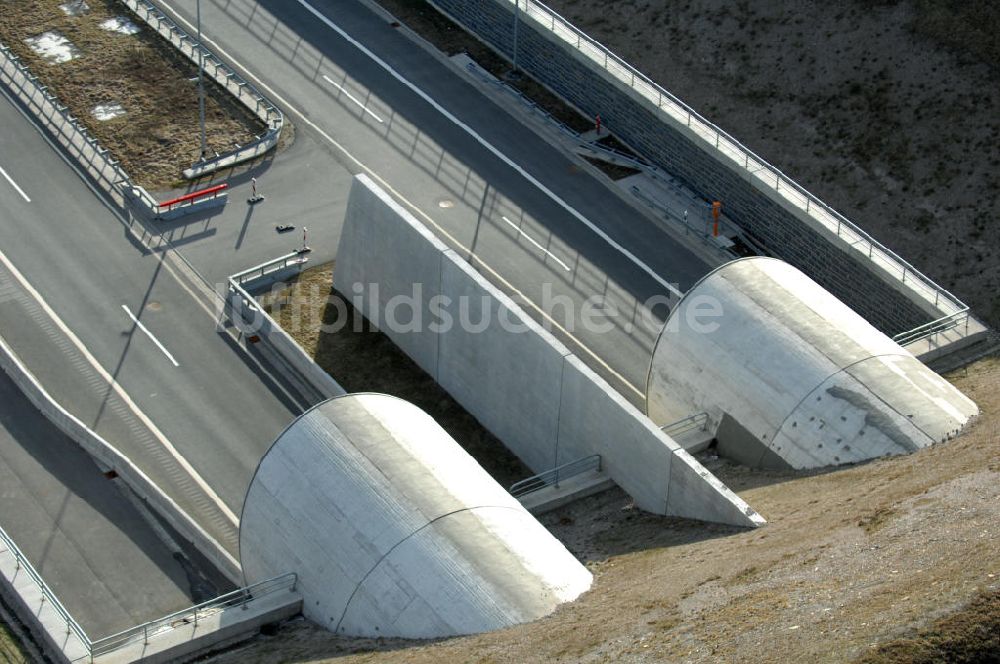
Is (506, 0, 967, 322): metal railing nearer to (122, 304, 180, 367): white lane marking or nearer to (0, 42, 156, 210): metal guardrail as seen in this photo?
(0, 42, 156, 210): metal guardrail

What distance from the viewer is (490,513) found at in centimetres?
3706

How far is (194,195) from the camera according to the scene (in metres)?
54.0

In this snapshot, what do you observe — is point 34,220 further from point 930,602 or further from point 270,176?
point 930,602

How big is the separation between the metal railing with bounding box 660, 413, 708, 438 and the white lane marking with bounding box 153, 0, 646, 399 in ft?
11.0

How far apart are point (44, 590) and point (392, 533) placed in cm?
820

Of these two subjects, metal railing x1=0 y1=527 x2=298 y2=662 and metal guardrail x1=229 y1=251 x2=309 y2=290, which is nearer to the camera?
metal railing x1=0 y1=527 x2=298 y2=662

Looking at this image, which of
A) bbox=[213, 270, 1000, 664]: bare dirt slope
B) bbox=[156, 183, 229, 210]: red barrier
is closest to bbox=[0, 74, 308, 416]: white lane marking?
bbox=[156, 183, 229, 210]: red barrier

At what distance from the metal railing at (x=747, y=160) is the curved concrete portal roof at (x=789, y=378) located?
561 centimetres

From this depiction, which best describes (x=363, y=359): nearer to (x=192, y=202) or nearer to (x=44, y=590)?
(x=192, y=202)

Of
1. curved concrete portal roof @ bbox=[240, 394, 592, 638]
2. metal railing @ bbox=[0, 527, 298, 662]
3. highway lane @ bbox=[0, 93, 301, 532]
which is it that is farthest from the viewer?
highway lane @ bbox=[0, 93, 301, 532]

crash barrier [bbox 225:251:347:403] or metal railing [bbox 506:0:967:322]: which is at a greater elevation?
metal railing [bbox 506:0:967:322]

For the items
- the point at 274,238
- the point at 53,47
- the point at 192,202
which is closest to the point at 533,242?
the point at 274,238

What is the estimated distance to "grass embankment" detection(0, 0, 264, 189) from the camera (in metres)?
56.5

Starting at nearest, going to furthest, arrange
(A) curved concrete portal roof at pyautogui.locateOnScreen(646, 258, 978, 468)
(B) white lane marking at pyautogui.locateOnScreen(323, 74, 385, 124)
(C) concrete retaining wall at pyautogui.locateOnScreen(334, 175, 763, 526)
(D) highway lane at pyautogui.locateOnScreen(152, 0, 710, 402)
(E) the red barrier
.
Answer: (C) concrete retaining wall at pyautogui.locateOnScreen(334, 175, 763, 526) < (A) curved concrete portal roof at pyautogui.locateOnScreen(646, 258, 978, 468) < (D) highway lane at pyautogui.locateOnScreen(152, 0, 710, 402) < (E) the red barrier < (B) white lane marking at pyautogui.locateOnScreen(323, 74, 385, 124)
